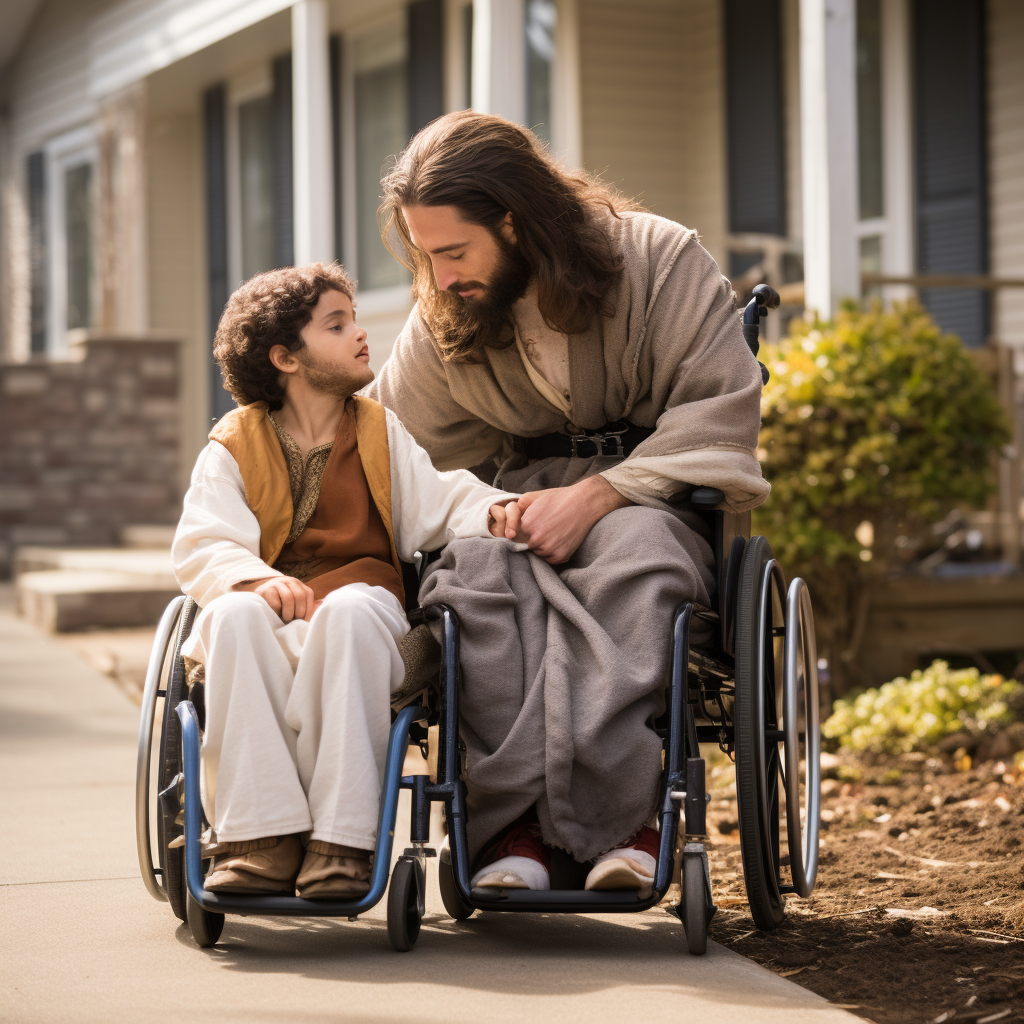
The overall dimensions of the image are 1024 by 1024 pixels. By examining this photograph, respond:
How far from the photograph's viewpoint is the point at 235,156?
11.4 m

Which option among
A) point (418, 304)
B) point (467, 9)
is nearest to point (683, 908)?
point (418, 304)

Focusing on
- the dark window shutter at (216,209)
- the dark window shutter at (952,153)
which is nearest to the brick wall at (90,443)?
the dark window shutter at (216,209)

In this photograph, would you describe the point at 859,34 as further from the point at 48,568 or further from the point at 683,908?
the point at 683,908

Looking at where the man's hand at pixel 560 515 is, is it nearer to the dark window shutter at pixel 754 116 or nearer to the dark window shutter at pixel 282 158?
the dark window shutter at pixel 754 116

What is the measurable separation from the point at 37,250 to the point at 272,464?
478 inches

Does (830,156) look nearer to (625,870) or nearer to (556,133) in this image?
(556,133)

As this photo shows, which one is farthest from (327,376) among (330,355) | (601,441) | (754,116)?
(754,116)

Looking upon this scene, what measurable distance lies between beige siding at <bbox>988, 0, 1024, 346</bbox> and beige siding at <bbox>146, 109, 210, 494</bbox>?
21.7 feet

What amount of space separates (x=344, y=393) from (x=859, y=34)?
607cm

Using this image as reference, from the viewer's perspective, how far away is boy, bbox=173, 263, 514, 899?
2.34 metres

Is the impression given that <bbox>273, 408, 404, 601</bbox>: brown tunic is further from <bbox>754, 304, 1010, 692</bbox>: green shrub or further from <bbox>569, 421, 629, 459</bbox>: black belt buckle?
<bbox>754, 304, 1010, 692</bbox>: green shrub

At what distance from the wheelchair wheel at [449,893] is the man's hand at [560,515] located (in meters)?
0.59

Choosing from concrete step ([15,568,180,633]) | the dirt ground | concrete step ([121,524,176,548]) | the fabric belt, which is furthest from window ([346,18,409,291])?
the fabric belt

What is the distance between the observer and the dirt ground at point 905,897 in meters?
2.28
